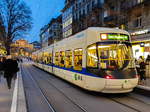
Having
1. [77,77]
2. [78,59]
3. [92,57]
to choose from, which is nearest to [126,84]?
[92,57]

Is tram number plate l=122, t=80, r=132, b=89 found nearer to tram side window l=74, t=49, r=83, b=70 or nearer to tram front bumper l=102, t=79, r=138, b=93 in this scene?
tram front bumper l=102, t=79, r=138, b=93

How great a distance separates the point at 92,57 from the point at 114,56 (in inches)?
40.5

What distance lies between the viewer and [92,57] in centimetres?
920

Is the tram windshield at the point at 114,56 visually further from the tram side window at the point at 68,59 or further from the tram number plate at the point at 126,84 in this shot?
the tram side window at the point at 68,59

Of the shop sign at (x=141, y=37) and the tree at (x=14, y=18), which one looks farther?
the tree at (x=14, y=18)

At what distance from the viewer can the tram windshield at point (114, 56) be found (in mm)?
8695

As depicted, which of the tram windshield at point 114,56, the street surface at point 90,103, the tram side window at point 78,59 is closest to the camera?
the street surface at point 90,103

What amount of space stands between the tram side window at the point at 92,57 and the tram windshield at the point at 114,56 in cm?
26

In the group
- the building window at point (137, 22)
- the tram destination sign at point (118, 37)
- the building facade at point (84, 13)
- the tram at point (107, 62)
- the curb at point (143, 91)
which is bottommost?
the curb at point (143, 91)

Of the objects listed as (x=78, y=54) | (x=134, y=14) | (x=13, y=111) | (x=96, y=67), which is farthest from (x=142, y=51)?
(x=13, y=111)

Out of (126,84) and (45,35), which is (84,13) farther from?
(45,35)

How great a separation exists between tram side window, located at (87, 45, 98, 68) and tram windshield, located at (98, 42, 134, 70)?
0.86 ft

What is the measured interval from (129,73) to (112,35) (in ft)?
6.23

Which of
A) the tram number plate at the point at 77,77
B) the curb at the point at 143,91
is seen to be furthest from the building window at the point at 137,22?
the tram number plate at the point at 77,77
